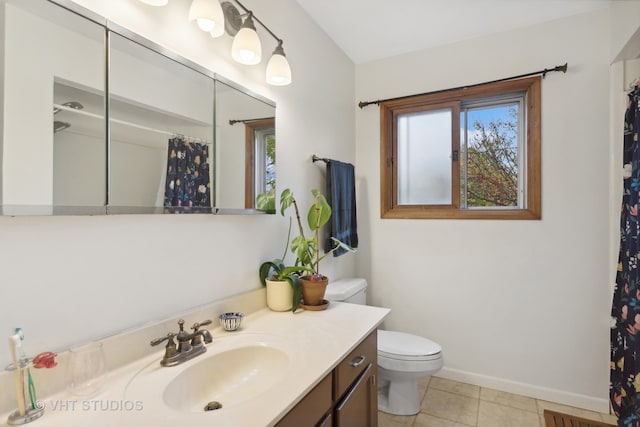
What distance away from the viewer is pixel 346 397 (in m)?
1.18

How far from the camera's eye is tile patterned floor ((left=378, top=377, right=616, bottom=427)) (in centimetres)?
191

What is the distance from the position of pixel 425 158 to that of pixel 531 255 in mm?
1008

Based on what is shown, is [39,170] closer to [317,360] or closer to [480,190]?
[317,360]

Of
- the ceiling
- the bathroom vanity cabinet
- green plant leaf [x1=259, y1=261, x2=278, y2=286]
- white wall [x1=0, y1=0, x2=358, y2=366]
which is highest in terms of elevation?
the ceiling

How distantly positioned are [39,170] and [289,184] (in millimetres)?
1166

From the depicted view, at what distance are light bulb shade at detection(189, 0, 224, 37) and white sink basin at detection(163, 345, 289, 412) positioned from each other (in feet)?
3.85

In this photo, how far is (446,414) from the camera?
1989 millimetres

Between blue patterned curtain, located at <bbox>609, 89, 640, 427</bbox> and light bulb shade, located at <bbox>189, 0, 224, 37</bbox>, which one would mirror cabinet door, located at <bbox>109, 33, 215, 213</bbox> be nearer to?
light bulb shade, located at <bbox>189, 0, 224, 37</bbox>

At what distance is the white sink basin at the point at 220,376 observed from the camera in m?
0.88

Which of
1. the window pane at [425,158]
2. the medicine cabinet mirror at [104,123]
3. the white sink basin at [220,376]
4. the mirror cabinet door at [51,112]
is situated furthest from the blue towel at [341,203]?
the mirror cabinet door at [51,112]

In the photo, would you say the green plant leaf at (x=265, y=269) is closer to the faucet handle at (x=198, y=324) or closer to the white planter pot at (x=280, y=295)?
the white planter pot at (x=280, y=295)

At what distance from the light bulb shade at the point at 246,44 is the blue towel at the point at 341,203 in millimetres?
891

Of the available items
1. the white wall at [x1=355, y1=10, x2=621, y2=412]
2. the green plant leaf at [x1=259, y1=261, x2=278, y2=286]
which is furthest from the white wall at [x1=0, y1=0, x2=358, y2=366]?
the white wall at [x1=355, y1=10, x2=621, y2=412]

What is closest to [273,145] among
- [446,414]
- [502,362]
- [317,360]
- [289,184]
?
[289,184]
